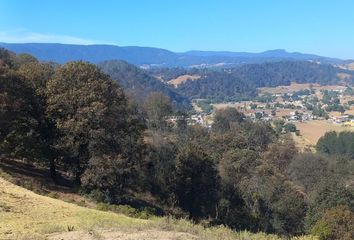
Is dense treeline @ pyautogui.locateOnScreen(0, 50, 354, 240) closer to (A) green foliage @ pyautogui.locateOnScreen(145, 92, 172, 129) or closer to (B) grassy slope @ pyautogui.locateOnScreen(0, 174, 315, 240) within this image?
(B) grassy slope @ pyautogui.locateOnScreen(0, 174, 315, 240)

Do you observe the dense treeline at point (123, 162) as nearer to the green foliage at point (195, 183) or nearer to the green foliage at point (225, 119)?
the green foliage at point (195, 183)

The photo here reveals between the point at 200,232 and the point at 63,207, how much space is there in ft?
22.5

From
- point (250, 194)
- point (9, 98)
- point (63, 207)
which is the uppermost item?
point (9, 98)

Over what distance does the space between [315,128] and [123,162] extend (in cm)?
9906

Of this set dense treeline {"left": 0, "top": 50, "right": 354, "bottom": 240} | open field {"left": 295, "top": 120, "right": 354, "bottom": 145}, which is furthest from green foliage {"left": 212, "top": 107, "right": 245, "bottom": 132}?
dense treeline {"left": 0, "top": 50, "right": 354, "bottom": 240}

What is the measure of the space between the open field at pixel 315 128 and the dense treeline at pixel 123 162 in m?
64.4

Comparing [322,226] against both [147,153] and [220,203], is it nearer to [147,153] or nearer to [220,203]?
[220,203]

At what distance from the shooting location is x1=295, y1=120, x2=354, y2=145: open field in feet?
341

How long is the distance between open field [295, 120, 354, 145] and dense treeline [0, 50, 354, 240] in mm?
64394

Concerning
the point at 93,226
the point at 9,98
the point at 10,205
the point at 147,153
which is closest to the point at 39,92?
the point at 9,98

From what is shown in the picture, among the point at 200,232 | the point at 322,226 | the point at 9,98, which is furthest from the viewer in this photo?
the point at 9,98

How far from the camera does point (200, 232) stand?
13188mm

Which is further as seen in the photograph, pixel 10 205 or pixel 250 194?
pixel 250 194

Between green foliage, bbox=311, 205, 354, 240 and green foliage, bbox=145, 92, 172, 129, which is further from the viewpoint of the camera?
green foliage, bbox=145, 92, 172, 129
